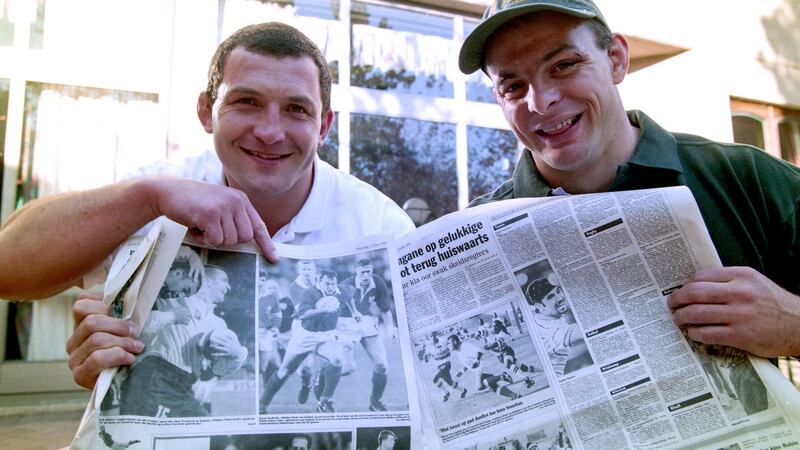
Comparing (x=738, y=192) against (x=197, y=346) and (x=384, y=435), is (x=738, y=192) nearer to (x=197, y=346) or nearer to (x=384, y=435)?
(x=384, y=435)

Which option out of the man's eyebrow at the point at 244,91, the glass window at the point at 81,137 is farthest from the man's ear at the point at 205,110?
the glass window at the point at 81,137

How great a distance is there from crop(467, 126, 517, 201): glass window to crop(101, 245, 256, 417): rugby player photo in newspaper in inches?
127

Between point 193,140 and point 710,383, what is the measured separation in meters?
2.91

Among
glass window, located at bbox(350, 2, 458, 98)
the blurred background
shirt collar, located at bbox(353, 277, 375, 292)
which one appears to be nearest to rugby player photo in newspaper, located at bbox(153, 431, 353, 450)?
shirt collar, located at bbox(353, 277, 375, 292)

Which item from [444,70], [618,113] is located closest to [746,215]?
[618,113]

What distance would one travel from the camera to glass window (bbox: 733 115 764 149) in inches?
164

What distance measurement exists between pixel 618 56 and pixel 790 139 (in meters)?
4.21

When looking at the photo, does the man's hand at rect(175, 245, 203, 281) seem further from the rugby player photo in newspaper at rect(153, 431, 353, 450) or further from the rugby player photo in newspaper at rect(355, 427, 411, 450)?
the rugby player photo in newspaper at rect(355, 427, 411, 450)

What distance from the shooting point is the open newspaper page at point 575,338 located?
0.83 metres

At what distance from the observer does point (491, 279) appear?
37.9 inches

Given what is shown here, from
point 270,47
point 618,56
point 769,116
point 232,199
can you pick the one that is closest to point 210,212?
point 232,199

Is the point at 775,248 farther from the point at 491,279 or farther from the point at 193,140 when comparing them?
the point at 193,140

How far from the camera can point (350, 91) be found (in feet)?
12.2

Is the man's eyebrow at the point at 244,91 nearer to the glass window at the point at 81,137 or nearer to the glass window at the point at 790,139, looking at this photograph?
the glass window at the point at 81,137
